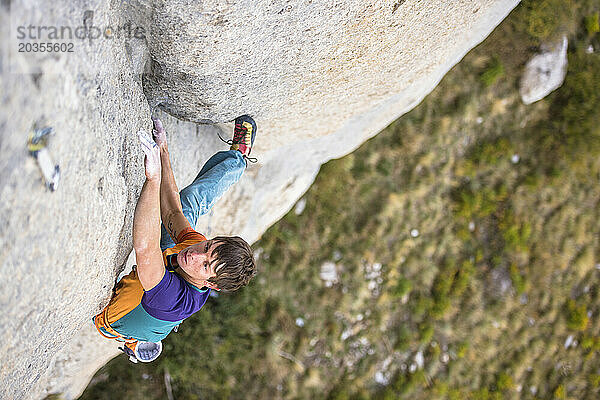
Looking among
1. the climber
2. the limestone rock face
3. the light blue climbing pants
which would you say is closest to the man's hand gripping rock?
the climber

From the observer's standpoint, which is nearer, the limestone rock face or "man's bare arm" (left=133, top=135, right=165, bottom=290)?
the limestone rock face

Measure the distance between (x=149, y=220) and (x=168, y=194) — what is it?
1.24 feet

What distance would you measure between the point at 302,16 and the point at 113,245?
1.27 metres

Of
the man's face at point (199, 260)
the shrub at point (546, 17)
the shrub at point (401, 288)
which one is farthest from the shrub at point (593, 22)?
the man's face at point (199, 260)

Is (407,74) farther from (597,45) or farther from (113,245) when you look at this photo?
(597,45)

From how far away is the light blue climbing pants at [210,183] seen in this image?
8.64 ft

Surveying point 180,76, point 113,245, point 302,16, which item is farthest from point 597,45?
point 113,245

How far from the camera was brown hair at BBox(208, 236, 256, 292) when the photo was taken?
6.37 feet

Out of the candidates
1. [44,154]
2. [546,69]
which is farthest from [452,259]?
[44,154]

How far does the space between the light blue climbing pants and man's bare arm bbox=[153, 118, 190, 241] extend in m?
0.31

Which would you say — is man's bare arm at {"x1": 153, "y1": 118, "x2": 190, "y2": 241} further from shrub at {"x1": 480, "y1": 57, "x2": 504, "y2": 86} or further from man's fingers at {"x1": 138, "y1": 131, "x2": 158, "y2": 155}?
shrub at {"x1": 480, "y1": 57, "x2": 504, "y2": 86}

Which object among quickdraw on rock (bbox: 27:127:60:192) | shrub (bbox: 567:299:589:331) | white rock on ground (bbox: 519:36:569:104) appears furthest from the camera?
shrub (bbox: 567:299:589:331)

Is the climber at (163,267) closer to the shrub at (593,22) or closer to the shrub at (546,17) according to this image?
the shrub at (546,17)

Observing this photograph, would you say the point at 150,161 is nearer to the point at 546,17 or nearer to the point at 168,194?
the point at 168,194
